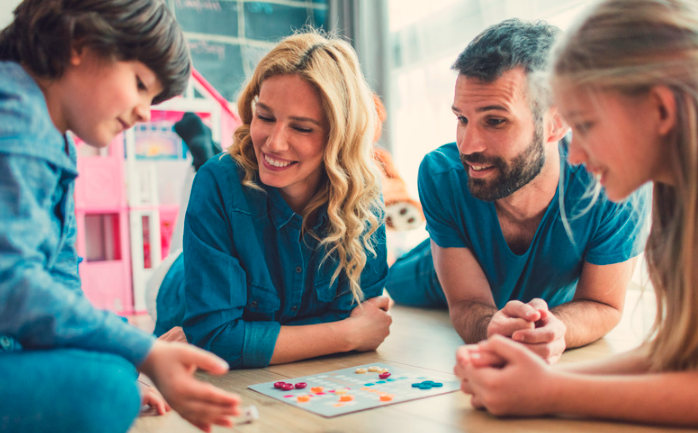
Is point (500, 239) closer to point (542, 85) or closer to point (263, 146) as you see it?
point (542, 85)

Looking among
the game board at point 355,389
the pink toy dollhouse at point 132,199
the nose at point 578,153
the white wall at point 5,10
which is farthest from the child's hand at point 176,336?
the white wall at point 5,10

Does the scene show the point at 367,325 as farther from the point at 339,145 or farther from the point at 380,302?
the point at 339,145

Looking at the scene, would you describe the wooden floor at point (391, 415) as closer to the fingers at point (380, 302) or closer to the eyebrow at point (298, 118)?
the fingers at point (380, 302)

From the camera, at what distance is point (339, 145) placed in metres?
1.38

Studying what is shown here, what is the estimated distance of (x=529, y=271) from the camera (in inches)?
60.3

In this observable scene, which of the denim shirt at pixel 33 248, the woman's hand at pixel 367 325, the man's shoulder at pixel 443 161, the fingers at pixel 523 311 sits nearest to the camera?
the denim shirt at pixel 33 248

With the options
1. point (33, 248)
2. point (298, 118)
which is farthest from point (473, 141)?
point (33, 248)

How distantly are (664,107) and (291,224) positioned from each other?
31.0 inches

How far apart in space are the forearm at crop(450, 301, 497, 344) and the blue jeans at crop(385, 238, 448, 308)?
71cm

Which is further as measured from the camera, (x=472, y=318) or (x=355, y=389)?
(x=472, y=318)

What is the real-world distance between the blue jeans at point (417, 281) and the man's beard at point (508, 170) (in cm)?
78

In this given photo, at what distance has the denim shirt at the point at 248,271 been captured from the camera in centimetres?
126

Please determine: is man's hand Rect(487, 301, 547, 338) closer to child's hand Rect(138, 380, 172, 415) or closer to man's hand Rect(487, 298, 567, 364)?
man's hand Rect(487, 298, 567, 364)

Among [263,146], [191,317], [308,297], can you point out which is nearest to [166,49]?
[263,146]
